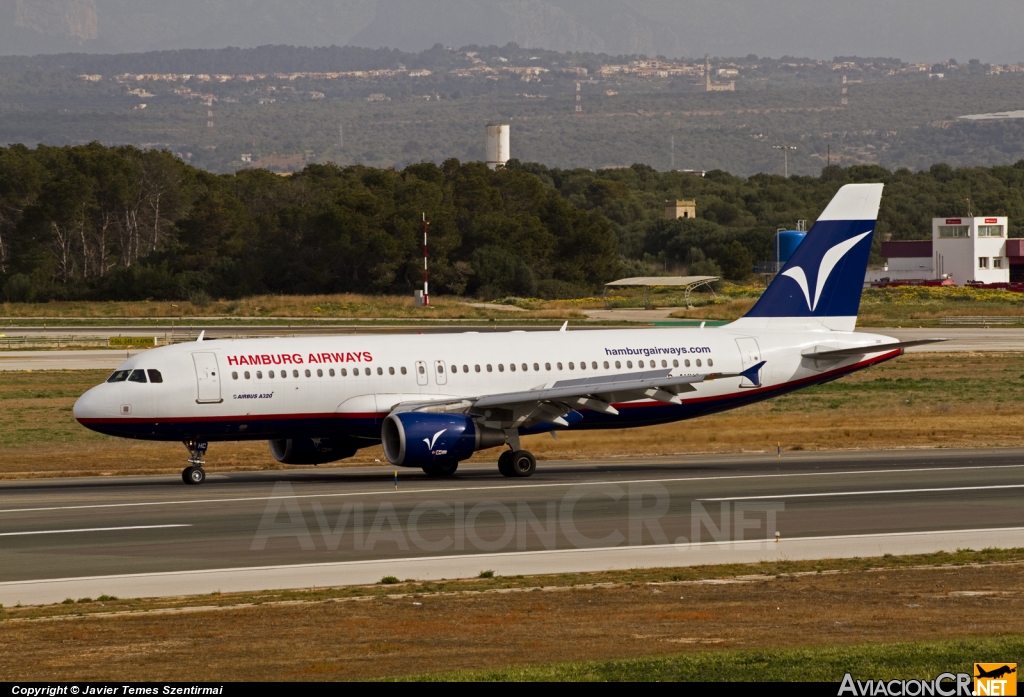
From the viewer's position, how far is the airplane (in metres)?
33.1

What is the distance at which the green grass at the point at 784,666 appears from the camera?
1415cm

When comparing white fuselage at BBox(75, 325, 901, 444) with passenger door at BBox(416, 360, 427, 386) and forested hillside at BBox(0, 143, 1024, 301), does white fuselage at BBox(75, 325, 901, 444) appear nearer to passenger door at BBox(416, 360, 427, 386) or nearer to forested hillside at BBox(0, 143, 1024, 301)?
passenger door at BBox(416, 360, 427, 386)

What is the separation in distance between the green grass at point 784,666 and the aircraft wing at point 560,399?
58.6ft

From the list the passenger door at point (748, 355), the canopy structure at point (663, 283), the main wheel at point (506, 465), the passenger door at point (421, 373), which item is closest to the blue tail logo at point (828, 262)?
the passenger door at point (748, 355)

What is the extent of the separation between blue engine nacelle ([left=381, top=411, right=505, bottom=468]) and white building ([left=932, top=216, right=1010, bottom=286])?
421 ft

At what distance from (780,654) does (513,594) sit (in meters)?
5.60

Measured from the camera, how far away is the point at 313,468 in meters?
38.1

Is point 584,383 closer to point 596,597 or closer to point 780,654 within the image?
point 596,597

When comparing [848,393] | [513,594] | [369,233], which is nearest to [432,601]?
[513,594]

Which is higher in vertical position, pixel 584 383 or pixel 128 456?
pixel 584 383

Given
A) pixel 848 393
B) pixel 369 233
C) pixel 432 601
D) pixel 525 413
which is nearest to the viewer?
pixel 432 601

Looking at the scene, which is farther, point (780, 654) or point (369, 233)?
point (369, 233)

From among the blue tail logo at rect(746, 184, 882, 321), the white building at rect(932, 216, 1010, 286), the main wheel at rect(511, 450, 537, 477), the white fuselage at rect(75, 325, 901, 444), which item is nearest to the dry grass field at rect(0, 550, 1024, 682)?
the main wheel at rect(511, 450, 537, 477)

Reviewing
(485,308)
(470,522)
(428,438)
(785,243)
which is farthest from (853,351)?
(785,243)
